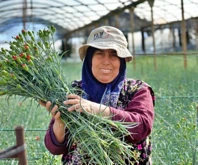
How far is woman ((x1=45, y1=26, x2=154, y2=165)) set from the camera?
1.43 m

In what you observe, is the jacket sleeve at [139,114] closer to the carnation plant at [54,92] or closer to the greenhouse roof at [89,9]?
the carnation plant at [54,92]

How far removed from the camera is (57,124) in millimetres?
1430

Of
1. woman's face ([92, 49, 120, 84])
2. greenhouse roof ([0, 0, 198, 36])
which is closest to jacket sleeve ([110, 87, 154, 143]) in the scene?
woman's face ([92, 49, 120, 84])

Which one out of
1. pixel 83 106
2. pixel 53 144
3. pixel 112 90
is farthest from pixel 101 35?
pixel 53 144

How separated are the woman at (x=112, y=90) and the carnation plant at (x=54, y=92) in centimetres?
6

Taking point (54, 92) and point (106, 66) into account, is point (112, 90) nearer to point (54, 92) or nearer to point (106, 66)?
point (106, 66)

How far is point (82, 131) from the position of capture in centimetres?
135

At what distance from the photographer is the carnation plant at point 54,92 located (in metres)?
1.33

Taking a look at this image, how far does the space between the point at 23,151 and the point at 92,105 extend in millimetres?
496

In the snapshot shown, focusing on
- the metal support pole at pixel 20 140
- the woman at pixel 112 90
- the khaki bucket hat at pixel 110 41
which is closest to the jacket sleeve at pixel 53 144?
the woman at pixel 112 90

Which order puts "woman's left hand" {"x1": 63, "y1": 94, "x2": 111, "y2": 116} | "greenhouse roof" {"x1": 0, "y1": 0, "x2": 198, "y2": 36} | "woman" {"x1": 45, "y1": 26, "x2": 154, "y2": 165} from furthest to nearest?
"greenhouse roof" {"x1": 0, "y1": 0, "x2": 198, "y2": 36} < "woman" {"x1": 45, "y1": 26, "x2": 154, "y2": 165} < "woman's left hand" {"x1": 63, "y1": 94, "x2": 111, "y2": 116}

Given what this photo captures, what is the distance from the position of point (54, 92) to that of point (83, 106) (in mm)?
118

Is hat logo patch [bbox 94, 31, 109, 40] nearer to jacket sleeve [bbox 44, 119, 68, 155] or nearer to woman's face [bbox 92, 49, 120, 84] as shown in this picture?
woman's face [bbox 92, 49, 120, 84]

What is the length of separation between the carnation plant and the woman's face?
12cm
